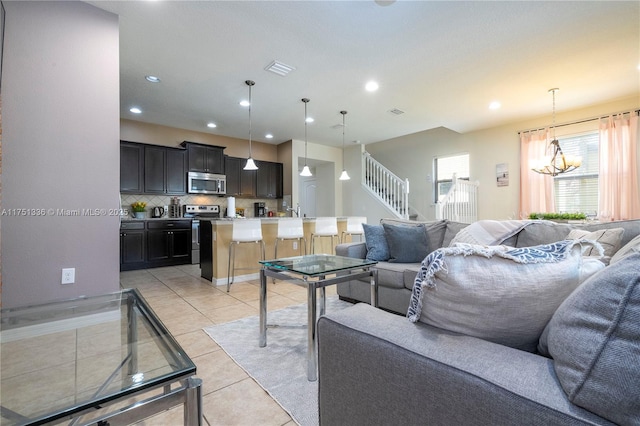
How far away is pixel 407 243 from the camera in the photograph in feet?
9.55

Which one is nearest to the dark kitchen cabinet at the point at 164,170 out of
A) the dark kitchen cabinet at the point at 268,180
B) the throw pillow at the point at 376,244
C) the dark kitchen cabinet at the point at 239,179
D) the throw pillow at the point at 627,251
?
the dark kitchen cabinet at the point at 239,179

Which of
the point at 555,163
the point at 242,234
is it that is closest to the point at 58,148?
the point at 242,234

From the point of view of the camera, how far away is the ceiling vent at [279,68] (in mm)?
3541

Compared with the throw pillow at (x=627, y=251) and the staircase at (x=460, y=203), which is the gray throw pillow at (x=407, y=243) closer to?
the throw pillow at (x=627, y=251)

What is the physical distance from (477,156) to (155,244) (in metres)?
6.81

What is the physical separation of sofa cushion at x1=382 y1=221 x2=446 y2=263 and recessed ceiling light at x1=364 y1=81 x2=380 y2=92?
220 centimetres

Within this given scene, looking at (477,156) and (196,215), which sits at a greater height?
(477,156)

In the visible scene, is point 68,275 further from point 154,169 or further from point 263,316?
point 154,169

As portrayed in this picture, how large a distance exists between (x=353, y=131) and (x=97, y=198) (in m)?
5.01

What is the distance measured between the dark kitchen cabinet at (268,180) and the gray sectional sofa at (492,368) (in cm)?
634

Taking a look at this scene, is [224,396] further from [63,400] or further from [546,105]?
[546,105]

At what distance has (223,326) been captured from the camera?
254 cm

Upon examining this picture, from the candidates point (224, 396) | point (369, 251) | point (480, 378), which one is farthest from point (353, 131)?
point (480, 378)

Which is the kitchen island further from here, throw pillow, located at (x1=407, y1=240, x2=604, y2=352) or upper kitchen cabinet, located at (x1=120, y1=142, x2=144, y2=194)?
throw pillow, located at (x1=407, y1=240, x2=604, y2=352)
